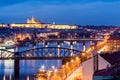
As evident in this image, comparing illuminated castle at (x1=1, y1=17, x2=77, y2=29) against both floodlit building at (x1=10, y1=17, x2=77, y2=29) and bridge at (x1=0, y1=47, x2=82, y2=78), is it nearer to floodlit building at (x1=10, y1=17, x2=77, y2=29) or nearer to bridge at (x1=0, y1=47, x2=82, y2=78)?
floodlit building at (x1=10, y1=17, x2=77, y2=29)

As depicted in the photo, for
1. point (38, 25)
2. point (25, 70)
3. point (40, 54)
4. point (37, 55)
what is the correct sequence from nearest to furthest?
1. point (25, 70)
2. point (37, 55)
3. point (40, 54)
4. point (38, 25)

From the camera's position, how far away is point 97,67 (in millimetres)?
10117

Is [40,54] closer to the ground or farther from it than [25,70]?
farther from it

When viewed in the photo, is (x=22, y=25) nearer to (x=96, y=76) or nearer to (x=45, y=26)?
(x=45, y=26)

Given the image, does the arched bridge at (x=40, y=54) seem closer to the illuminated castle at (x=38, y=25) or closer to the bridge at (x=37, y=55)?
the bridge at (x=37, y=55)

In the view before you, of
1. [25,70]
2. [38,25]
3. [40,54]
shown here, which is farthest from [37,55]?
[38,25]

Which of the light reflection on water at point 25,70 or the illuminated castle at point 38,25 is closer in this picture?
the light reflection on water at point 25,70

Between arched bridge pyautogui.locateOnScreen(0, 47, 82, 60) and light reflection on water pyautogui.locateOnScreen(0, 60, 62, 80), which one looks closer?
light reflection on water pyautogui.locateOnScreen(0, 60, 62, 80)

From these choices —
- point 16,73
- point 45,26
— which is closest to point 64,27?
point 45,26

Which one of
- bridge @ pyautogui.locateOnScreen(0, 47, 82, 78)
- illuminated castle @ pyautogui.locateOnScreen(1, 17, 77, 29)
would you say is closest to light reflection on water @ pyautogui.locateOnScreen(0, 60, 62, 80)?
bridge @ pyautogui.locateOnScreen(0, 47, 82, 78)

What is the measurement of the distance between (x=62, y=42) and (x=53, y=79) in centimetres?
7102

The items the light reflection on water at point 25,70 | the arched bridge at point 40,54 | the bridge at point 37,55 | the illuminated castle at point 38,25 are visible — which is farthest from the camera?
the illuminated castle at point 38,25

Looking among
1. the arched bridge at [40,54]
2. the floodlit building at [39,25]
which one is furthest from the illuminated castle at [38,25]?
the arched bridge at [40,54]

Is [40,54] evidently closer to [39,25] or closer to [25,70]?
[25,70]
